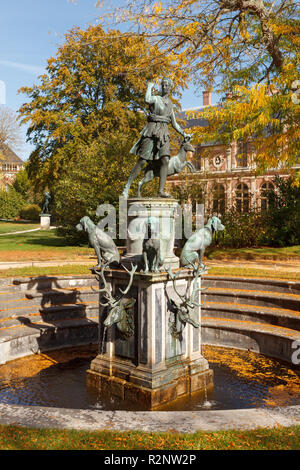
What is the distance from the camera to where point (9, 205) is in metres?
53.3

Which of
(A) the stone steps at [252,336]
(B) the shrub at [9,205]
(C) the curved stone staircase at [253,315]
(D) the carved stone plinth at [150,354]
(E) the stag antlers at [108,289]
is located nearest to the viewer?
(D) the carved stone plinth at [150,354]

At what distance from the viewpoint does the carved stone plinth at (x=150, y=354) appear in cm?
588

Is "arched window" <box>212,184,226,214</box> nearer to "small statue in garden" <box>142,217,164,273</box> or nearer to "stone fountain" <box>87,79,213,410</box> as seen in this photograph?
"stone fountain" <box>87,79,213,410</box>

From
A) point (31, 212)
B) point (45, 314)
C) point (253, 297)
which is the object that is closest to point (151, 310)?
point (45, 314)

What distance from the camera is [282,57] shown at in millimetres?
14367

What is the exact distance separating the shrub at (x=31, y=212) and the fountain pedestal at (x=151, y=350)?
46.5 metres

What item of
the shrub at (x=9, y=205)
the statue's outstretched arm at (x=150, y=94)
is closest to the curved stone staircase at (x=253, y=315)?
the statue's outstretched arm at (x=150, y=94)

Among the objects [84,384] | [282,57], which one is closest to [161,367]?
[84,384]

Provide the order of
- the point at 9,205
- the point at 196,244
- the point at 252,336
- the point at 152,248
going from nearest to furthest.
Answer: the point at 152,248 < the point at 196,244 < the point at 252,336 < the point at 9,205

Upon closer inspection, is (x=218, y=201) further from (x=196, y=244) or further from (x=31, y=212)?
(x=31, y=212)

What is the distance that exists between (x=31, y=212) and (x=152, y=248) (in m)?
48.0

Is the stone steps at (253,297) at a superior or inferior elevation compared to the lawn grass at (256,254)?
inferior

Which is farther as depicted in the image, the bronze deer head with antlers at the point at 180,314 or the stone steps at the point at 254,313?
the stone steps at the point at 254,313

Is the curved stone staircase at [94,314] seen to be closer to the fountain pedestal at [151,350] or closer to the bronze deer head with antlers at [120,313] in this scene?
the fountain pedestal at [151,350]
